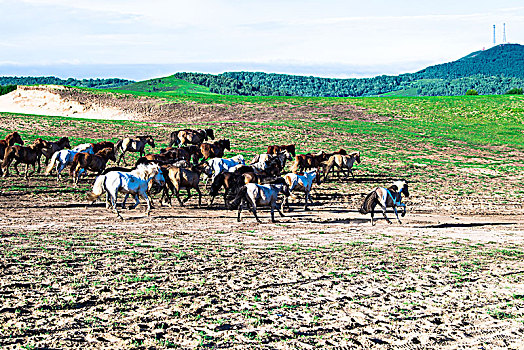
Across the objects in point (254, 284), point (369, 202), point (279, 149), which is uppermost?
point (279, 149)

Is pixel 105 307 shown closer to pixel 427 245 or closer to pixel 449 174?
pixel 427 245

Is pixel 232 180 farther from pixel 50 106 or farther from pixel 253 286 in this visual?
pixel 50 106

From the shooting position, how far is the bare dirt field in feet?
24.6

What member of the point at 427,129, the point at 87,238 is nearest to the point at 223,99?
the point at 427,129

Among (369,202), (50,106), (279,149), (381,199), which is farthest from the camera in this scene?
(50,106)

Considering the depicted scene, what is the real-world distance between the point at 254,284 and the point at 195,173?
38.4 ft

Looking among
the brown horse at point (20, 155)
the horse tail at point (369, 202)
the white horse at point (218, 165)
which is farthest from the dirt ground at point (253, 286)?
the brown horse at point (20, 155)

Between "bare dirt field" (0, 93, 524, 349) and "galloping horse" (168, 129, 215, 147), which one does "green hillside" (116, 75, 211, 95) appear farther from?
"bare dirt field" (0, 93, 524, 349)

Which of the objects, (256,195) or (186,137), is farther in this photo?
(186,137)

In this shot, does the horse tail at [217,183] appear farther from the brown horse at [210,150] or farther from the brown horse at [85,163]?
the brown horse at [210,150]

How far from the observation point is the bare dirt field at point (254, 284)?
7508mm

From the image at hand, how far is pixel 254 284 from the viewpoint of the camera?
9.73 metres

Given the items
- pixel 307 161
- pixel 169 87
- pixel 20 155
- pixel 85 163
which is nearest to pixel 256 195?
pixel 85 163

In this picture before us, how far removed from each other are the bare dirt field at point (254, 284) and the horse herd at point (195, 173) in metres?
0.93
